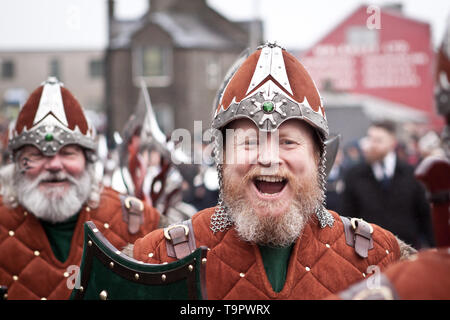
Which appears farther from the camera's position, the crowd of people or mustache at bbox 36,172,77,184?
the crowd of people

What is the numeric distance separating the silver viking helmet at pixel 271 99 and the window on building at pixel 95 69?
42.0 m

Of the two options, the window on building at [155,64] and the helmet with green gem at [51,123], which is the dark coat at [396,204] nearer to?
the helmet with green gem at [51,123]

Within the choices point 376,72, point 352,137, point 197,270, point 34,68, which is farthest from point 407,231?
point 34,68

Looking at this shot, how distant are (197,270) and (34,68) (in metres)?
45.0

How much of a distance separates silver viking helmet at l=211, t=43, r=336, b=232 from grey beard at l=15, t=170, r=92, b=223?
1.49 metres

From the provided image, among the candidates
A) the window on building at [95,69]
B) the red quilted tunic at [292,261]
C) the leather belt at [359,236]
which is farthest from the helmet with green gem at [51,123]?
the window on building at [95,69]

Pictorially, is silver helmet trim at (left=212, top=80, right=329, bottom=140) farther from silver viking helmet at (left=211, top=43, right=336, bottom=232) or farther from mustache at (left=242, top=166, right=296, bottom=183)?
mustache at (left=242, top=166, right=296, bottom=183)

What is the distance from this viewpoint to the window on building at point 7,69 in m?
44.0

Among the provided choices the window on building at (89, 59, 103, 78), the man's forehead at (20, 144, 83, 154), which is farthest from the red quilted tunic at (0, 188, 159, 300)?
the window on building at (89, 59, 103, 78)

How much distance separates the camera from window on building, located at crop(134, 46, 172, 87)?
30469mm

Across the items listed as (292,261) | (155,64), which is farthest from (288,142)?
(155,64)

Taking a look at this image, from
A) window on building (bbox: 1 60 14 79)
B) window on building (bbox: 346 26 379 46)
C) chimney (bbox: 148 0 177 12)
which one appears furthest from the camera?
window on building (bbox: 1 60 14 79)

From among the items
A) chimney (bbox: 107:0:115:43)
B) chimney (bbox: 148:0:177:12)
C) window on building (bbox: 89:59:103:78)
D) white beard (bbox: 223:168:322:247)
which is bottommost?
white beard (bbox: 223:168:322:247)

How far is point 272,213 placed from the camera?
262 centimetres
